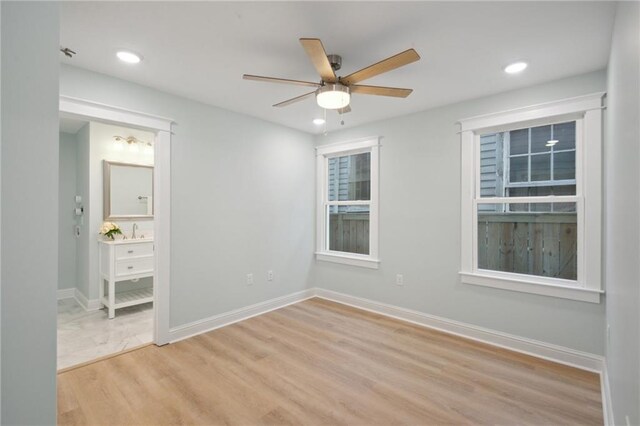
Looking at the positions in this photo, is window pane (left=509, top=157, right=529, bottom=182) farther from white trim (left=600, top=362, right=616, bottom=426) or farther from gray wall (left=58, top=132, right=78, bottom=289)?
gray wall (left=58, top=132, right=78, bottom=289)

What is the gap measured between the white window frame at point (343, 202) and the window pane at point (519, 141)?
4.86ft

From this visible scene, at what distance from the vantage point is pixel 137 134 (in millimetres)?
4465

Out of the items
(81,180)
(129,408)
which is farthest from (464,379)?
(81,180)

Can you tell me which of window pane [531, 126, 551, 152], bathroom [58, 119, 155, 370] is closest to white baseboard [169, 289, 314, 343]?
bathroom [58, 119, 155, 370]

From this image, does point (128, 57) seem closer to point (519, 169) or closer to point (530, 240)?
point (519, 169)

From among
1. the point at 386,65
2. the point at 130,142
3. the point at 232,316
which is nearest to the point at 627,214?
the point at 386,65

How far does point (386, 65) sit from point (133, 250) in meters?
3.73

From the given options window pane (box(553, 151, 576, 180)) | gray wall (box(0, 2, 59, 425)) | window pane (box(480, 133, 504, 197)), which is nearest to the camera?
gray wall (box(0, 2, 59, 425))

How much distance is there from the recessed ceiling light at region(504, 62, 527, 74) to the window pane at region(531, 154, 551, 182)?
93cm

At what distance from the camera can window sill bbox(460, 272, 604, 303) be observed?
260cm

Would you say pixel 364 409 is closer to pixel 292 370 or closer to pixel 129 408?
pixel 292 370

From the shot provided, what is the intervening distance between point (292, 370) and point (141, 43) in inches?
108

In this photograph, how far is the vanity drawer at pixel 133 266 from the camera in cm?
382

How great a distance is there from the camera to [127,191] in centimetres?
438
